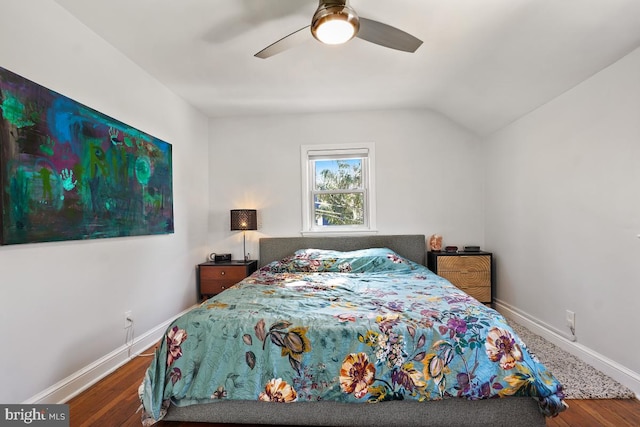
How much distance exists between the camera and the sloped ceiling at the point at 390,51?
6.43ft

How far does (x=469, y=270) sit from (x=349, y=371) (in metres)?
2.52

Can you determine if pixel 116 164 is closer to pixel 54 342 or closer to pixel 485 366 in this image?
pixel 54 342

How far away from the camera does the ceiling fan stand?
165cm

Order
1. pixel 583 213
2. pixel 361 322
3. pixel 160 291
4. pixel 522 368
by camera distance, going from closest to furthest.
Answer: pixel 522 368, pixel 361 322, pixel 583 213, pixel 160 291

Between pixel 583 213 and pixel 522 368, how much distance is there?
1.54 m

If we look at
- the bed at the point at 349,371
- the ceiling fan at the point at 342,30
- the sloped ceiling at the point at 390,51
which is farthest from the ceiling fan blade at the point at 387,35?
the bed at the point at 349,371

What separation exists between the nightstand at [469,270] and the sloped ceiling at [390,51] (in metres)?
1.53

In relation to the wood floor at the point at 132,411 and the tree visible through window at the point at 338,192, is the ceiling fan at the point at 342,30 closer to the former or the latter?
the tree visible through window at the point at 338,192

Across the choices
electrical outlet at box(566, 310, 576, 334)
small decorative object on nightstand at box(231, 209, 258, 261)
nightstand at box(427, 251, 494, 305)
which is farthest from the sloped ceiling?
electrical outlet at box(566, 310, 576, 334)

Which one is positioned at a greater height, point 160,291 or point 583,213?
point 583,213

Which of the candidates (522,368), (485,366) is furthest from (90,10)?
(522,368)

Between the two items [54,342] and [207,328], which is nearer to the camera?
[207,328]

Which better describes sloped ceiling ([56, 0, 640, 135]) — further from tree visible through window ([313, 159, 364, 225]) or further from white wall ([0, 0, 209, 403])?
tree visible through window ([313, 159, 364, 225])

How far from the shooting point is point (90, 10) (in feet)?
6.68
